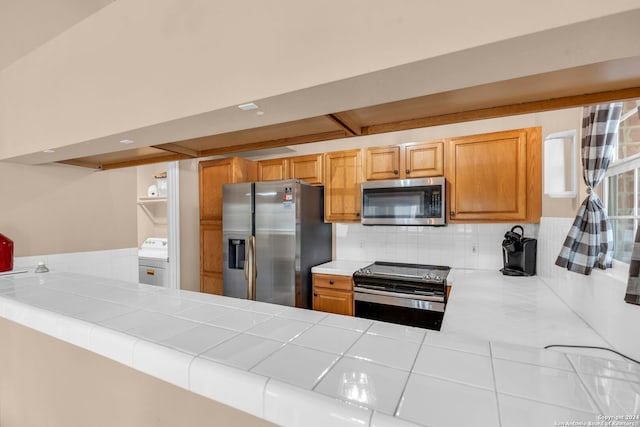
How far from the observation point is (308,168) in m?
3.13

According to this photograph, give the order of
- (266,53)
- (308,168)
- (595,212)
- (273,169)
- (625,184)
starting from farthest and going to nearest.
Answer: (273,169) → (308,168) → (625,184) → (595,212) → (266,53)

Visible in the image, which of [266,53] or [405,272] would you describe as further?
[405,272]

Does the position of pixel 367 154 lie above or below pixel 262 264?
above

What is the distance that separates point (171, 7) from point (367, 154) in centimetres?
217

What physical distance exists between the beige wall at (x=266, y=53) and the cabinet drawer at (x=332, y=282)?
1.94m

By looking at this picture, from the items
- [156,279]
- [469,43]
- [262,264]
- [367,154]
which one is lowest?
[156,279]

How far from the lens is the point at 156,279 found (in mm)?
3592

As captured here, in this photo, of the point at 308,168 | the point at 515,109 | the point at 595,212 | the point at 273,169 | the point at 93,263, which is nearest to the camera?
the point at 515,109

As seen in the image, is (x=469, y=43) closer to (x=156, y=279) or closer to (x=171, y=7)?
(x=171, y=7)

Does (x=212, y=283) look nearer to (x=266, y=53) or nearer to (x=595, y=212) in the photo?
(x=266, y=53)

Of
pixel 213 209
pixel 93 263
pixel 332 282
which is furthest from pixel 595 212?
pixel 213 209

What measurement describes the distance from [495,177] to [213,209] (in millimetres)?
2795

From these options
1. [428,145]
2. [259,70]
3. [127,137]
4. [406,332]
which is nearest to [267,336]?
[406,332]

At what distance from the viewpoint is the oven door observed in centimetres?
226
